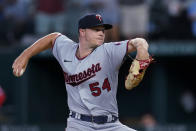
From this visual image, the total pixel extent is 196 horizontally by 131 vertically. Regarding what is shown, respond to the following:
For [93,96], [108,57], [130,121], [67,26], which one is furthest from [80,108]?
[130,121]

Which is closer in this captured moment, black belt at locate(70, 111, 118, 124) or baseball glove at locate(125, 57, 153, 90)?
baseball glove at locate(125, 57, 153, 90)

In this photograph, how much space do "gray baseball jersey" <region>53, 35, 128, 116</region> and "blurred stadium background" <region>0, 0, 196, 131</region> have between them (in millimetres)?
5283

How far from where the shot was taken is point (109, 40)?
37.1 ft

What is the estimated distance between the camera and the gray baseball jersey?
17.3 feet

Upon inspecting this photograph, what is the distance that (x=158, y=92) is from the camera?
39.9 feet

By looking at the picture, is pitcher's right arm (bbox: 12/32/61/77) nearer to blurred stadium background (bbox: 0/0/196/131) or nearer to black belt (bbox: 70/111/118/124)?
black belt (bbox: 70/111/118/124)

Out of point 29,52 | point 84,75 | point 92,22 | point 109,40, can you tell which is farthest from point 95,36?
point 109,40

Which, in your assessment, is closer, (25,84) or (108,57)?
(108,57)

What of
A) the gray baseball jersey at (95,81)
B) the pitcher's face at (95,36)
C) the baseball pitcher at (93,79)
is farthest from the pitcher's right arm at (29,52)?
the pitcher's face at (95,36)

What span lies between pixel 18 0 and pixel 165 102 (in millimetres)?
3743

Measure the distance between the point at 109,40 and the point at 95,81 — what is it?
603 cm

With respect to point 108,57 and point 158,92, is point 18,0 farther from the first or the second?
point 108,57

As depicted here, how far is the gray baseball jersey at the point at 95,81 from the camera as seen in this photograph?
5.29 meters

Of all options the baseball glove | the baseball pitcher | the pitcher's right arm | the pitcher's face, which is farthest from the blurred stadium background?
the baseball glove
